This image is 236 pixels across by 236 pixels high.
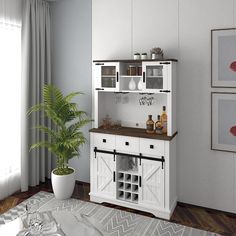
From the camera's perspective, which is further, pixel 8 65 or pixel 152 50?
pixel 8 65

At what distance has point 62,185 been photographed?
3.77 m

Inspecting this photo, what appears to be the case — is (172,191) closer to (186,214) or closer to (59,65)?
(186,214)

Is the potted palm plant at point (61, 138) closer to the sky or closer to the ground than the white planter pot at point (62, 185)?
closer to the sky

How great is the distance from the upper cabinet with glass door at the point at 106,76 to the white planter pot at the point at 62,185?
1.25 m

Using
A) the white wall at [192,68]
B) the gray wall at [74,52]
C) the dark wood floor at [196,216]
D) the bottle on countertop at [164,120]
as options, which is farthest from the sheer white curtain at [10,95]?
the bottle on countertop at [164,120]

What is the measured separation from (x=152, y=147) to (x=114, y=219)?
0.96 meters

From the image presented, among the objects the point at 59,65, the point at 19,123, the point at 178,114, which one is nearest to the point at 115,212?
the point at 178,114

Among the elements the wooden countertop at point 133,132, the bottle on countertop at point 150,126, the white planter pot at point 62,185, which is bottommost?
the white planter pot at point 62,185

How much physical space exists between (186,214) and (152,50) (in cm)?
204

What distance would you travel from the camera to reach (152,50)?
3.49 m

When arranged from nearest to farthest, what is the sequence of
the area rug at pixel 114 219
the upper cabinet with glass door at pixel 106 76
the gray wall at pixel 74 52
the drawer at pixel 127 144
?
the area rug at pixel 114 219
the drawer at pixel 127 144
the upper cabinet with glass door at pixel 106 76
the gray wall at pixel 74 52

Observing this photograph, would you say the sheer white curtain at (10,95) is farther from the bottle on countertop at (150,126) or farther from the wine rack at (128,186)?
the bottle on countertop at (150,126)

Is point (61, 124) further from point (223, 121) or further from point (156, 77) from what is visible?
point (223, 121)

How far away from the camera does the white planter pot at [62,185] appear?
3.75m
